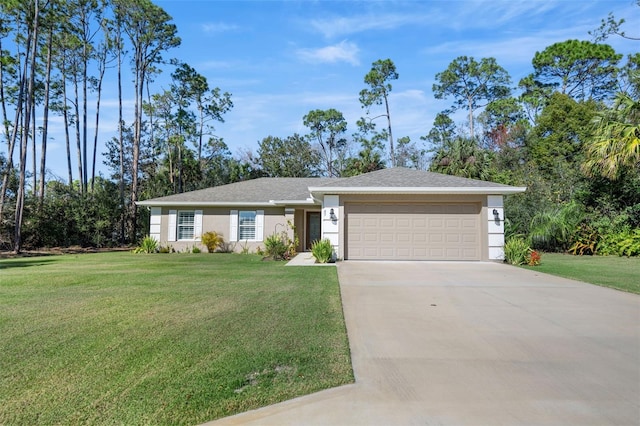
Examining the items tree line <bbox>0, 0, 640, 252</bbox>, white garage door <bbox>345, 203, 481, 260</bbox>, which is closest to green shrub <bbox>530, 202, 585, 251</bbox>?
tree line <bbox>0, 0, 640, 252</bbox>

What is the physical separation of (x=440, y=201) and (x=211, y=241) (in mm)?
10634

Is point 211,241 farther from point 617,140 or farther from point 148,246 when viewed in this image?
point 617,140

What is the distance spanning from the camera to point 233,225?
59.0ft

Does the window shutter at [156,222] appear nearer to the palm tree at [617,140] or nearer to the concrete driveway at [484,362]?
the concrete driveway at [484,362]

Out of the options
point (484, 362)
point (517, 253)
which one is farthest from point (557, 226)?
point (484, 362)

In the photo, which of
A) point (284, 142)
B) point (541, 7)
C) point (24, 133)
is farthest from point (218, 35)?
point (284, 142)

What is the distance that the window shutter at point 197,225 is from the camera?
1800 cm

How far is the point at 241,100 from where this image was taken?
105 feet

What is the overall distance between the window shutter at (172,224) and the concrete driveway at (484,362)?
13236mm

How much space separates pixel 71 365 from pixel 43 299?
391 cm

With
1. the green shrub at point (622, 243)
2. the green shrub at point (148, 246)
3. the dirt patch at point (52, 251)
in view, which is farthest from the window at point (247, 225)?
the green shrub at point (622, 243)

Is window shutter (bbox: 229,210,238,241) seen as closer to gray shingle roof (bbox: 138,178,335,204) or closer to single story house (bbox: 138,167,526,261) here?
gray shingle roof (bbox: 138,178,335,204)

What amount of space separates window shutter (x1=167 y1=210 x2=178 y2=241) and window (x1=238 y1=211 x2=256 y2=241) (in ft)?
10.4

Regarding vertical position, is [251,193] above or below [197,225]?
above
